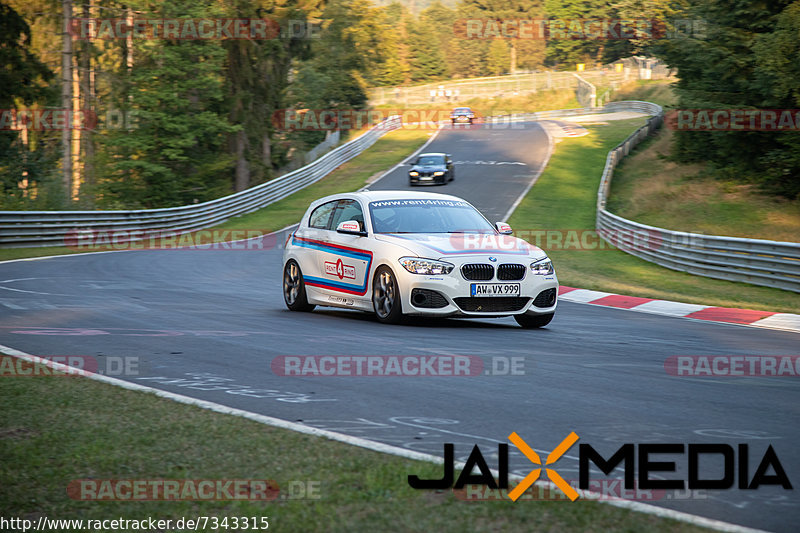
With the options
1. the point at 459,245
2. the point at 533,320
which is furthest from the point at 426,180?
the point at 459,245

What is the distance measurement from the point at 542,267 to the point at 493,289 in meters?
0.86

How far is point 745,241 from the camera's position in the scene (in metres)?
18.2

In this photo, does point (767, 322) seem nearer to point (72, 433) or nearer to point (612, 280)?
point (612, 280)

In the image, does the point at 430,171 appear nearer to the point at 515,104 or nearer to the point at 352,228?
the point at 352,228

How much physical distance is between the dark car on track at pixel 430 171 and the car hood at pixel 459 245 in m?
30.0

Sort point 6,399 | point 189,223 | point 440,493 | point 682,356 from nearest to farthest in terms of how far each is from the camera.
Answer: point 440,493 → point 6,399 → point 682,356 → point 189,223

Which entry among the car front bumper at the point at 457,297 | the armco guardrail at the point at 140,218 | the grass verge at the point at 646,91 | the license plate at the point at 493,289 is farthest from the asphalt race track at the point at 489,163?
the license plate at the point at 493,289

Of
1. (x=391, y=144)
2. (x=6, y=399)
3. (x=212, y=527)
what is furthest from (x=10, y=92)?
(x=212, y=527)

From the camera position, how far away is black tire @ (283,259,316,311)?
13055 millimetres

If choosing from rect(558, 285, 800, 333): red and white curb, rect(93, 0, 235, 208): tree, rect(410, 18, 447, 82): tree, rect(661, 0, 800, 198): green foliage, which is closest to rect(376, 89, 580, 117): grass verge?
rect(93, 0, 235, 208): tree

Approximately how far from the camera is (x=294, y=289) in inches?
521

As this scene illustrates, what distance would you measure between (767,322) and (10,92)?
3951cm

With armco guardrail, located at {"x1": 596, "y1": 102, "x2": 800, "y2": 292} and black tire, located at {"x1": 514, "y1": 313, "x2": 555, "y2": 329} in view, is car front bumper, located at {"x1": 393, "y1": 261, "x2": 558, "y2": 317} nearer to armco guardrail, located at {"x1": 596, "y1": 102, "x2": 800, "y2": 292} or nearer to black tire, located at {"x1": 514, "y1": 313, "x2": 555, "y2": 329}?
black tire, located at {"x1": 514, "y1": 313, "x2": 555, "y2": 329}

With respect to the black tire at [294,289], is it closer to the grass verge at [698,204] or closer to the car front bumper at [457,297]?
the car front bumper at [457,297]
